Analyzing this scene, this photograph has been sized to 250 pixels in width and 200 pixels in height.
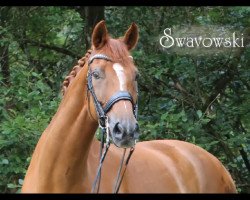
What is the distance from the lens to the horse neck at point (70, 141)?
3590 millimetres

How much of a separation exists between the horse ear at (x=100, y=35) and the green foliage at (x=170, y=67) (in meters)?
2.58

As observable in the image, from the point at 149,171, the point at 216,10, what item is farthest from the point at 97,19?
the point at 149,171

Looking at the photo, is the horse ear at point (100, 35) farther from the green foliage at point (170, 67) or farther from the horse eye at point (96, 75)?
the green foliage at point (170, 67)

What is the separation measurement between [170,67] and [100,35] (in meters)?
3.31

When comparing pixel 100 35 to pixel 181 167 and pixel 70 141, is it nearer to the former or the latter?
pixel 70 141

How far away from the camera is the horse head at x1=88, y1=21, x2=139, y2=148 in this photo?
3271 millimetres

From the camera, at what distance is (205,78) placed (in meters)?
7.23

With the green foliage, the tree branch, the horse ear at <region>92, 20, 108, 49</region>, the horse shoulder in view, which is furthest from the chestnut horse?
the tree branch

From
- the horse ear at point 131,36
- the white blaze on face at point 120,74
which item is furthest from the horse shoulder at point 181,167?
the white blaze on face at point 120,74

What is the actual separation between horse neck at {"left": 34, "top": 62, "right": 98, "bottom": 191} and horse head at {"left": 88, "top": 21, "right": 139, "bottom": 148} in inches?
4.2

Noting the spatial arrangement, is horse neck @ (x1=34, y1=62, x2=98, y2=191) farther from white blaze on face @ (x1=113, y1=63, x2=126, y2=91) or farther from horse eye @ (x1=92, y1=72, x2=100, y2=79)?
white blaze on face @ (x1=113, y1=63, x2=126, y2=91)

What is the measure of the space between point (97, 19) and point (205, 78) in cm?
132
